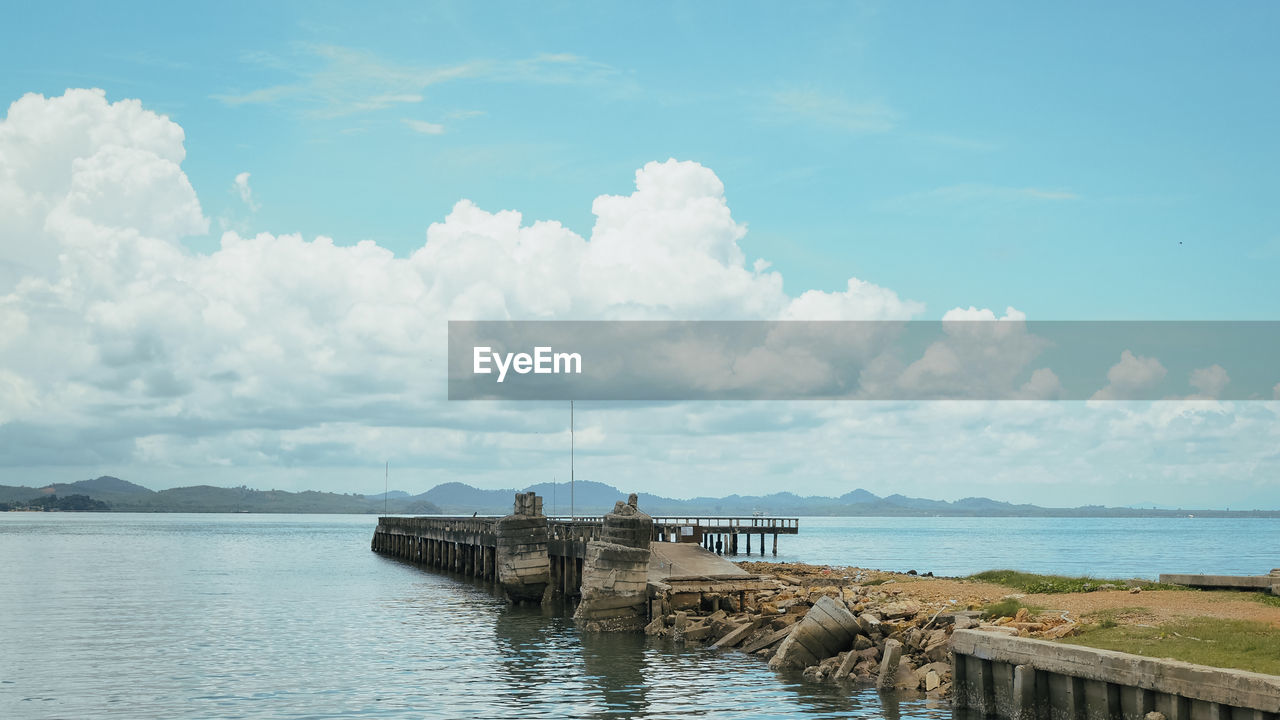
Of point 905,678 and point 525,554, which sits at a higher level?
point 525,554

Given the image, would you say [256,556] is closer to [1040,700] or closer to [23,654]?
[23,654]

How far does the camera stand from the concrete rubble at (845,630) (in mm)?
24188

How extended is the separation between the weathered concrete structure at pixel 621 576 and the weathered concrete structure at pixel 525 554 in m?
10.3

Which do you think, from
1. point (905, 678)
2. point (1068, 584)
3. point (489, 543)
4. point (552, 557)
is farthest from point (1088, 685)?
point (489, 543)

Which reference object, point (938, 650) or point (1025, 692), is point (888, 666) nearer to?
point (938, 650)

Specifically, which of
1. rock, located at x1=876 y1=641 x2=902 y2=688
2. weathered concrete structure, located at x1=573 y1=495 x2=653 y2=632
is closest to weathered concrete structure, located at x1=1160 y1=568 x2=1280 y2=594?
rock, located at x1=876 y1=641 x2=902 y2=688

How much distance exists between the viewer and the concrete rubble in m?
24.2

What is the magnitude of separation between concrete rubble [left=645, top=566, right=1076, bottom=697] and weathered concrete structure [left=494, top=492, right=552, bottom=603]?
40.9 feet

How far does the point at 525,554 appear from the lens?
154ft

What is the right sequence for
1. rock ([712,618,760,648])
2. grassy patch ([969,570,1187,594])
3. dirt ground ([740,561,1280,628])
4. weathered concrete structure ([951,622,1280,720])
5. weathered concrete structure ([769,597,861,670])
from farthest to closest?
rock ([712,618,760,648]), grassy patch ([969,570,1187,594]), weathered concrete structure ([769,597,861,670]), dirt ground ([740,561,1280,628]), weathered concrete structure ([951,622,1280,720])

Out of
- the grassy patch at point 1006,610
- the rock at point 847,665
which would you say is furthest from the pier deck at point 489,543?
the grassy patch at point 1006,610

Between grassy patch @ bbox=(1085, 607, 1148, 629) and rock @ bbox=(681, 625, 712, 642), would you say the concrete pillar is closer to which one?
grassy patch @ bbox=(1085, 607, 1148, 629)

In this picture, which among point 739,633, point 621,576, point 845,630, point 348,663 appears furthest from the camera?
point 621,576

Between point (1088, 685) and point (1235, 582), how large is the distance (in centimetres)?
1197
